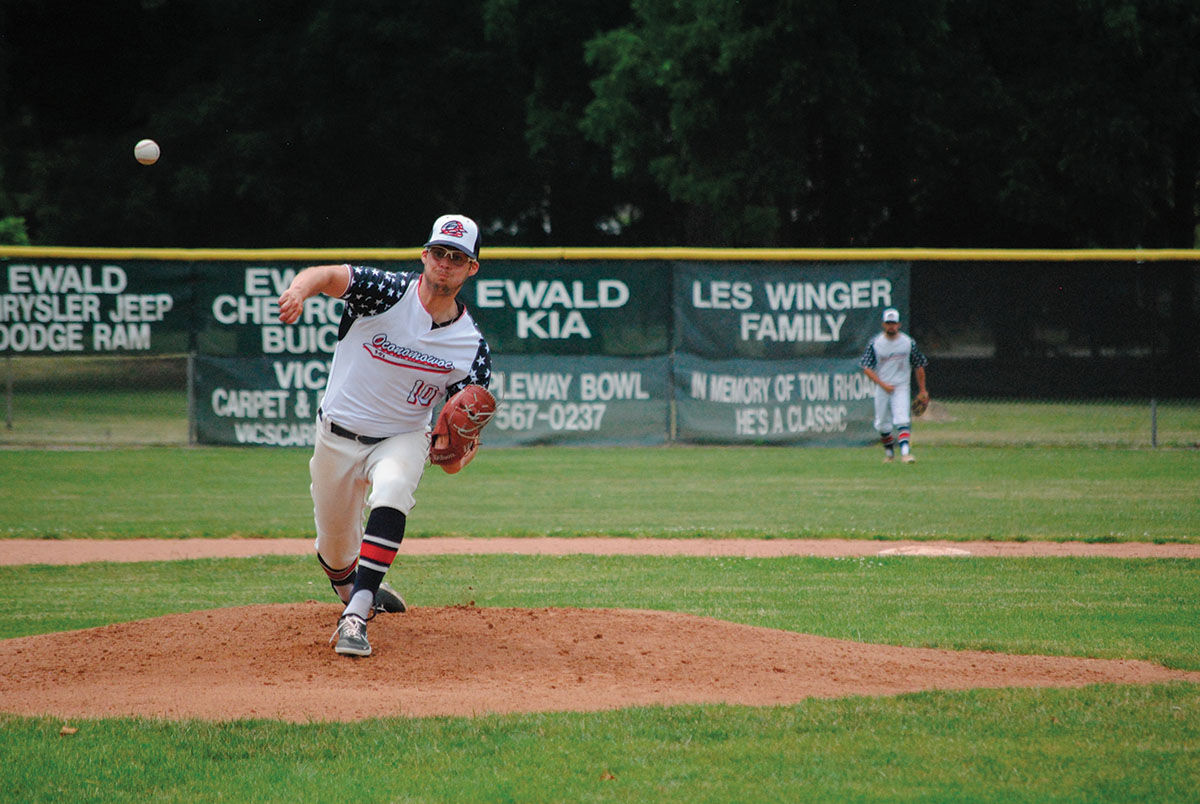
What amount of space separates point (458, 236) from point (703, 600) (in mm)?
3060

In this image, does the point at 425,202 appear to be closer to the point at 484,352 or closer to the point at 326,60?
the point at 326,60

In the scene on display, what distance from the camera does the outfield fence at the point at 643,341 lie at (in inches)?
660

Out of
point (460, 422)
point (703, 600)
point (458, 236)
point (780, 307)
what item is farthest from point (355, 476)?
point (780, 307)

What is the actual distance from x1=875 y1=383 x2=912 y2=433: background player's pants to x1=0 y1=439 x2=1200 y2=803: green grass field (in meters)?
0.60

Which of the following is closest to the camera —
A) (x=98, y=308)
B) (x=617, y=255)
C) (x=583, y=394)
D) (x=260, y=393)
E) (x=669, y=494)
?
(x=669, y=494)

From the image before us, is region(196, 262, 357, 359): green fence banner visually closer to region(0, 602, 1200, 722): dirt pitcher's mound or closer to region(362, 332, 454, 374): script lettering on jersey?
region(0, 602, 1200, 722): dirt pitcher's mound

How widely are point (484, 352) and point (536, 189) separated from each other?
1087 inches

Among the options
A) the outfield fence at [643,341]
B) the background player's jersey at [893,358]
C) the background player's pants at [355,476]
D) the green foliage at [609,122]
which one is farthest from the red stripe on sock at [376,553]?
the green foliage at [609,122]

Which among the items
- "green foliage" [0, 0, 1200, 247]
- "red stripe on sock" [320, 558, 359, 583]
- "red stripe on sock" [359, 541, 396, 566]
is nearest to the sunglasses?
"red stripe on sock" [359, 541, 396, 566]

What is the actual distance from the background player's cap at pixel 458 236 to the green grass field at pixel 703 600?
2075 mm

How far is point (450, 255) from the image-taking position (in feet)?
18.9

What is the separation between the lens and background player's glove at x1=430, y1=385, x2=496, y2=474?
578cm

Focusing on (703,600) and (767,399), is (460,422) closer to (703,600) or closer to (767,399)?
(703,600)

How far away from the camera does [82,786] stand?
4035mm
